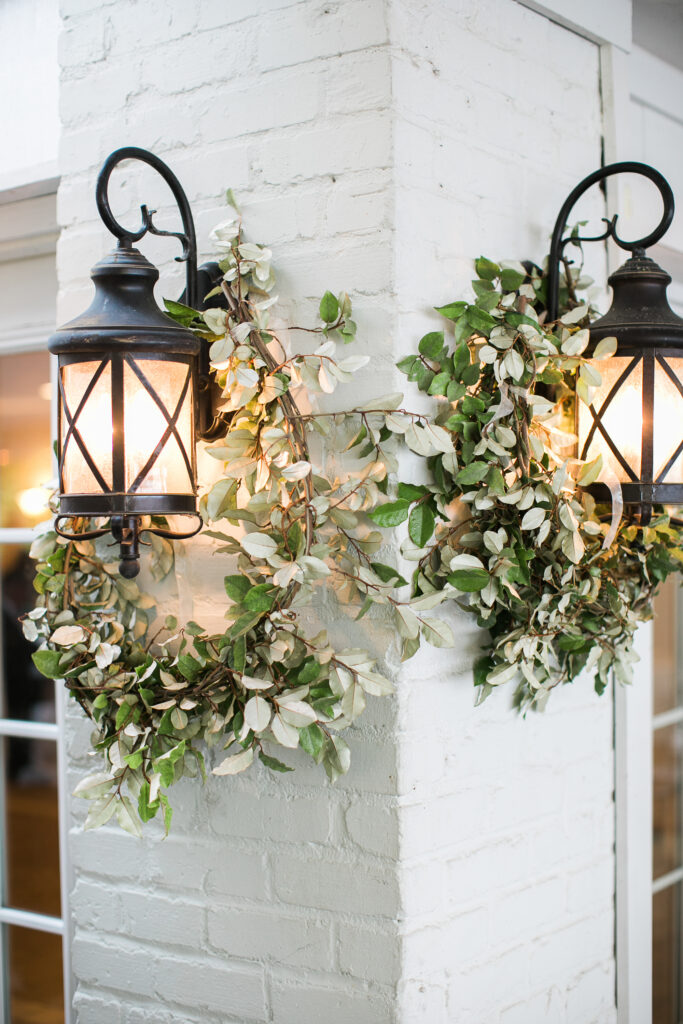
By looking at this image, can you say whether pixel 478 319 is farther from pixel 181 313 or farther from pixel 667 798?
pixel 667 798

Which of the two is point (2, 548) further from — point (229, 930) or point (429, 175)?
point (429, 175)

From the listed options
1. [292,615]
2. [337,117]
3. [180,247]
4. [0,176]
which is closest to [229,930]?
[292,615]

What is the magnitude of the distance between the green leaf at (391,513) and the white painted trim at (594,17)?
868mm

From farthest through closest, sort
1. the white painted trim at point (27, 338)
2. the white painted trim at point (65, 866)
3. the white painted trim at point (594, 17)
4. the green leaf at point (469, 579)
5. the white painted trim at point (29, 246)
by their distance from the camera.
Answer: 1. the white painted trim at point (27, 338)
2. the white painted trim at point (29, 246)
3. the white painted trim at point (65, 866)
4. the white painted trim at point (594, 17)
5. the green leaf at point (469, 579)

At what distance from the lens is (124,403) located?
127cm

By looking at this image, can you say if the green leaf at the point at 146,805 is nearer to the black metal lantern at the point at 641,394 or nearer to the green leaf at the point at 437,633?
the green leaf at the point at 437,633

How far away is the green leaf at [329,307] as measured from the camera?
1.35 m

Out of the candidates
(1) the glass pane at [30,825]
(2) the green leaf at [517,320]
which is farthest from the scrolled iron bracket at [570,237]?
(1) the glass pane at [30,825]

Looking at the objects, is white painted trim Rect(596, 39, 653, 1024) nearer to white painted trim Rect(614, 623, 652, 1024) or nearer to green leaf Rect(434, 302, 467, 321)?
white painted trim Rect(614, 623, 652, 1024)

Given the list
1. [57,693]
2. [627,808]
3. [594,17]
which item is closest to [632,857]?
[627,808]

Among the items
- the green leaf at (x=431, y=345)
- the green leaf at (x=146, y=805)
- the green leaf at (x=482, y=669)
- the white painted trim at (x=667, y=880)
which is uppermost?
the green leaf at (x=431, y=345)

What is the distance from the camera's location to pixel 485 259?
1.48m

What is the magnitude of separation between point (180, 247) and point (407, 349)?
435 millimetres

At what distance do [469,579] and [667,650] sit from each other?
1.35m
